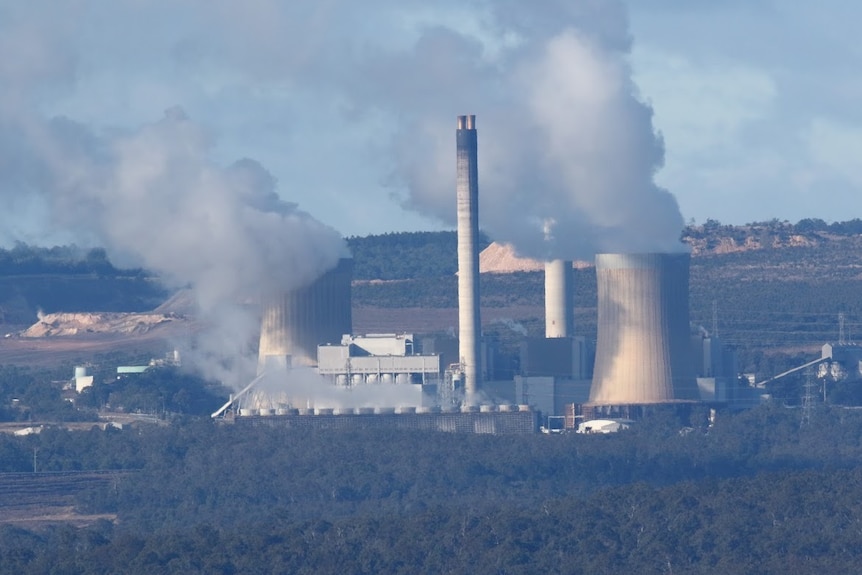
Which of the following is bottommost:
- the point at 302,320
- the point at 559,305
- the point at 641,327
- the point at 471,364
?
the point at 471,364

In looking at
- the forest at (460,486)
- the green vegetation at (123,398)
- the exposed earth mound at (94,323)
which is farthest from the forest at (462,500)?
the exposed earth mound at (94,323)

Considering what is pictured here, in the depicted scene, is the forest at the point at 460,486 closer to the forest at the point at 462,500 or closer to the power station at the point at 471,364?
the forest at the point at 462,500

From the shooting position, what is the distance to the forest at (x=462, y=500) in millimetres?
70312

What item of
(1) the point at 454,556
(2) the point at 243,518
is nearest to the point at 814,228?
(2) the point at 243,518

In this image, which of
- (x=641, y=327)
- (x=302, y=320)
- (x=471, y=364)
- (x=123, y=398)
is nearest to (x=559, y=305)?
(x=471, y=364)

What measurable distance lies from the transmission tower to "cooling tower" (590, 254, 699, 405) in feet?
22.5

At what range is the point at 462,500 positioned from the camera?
90.9m

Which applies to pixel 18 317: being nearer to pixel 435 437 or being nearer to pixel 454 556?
pixel 435 437

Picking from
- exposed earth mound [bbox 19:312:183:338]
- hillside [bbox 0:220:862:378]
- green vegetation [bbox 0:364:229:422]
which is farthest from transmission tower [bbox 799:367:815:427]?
exposed earth mound [bbox 19:312:183:338]

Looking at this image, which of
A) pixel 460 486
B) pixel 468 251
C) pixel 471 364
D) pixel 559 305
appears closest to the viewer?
pixel 460 486

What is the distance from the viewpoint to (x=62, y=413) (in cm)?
11931

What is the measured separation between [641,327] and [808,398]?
10.8 metres

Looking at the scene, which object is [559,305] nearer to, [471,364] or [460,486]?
[471,364]

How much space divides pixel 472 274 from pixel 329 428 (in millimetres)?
9560
